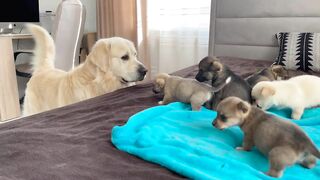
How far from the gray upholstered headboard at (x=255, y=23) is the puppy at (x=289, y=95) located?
1506mm

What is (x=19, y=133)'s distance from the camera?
86 centimetres

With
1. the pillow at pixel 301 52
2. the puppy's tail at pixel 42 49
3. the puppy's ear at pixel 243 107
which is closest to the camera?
the puppy's ear at pixel 243 107

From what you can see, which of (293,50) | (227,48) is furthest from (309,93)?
(227,48)

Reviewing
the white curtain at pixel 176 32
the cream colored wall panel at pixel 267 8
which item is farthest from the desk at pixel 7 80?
the cream colored wall panel at pixel 267 8

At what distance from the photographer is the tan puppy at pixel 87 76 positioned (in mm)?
1490

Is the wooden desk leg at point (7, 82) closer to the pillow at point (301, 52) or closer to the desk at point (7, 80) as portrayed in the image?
the desk at point (7, 80)

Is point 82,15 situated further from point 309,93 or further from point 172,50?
point 309,93

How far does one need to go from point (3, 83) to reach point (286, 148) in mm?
2662

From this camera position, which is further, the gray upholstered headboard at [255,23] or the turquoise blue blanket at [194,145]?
the gray upholstered headboard at [255,23]

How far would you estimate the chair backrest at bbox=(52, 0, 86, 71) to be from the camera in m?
2.47

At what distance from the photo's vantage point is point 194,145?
76 cm

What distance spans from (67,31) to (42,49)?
2.80 ft

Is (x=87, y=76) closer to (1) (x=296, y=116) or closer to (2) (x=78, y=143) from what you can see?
(2) (x=78, y=143)

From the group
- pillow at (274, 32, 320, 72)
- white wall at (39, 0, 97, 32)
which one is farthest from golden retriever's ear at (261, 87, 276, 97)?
white wall at (39, 0, 97, 32)
